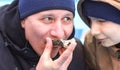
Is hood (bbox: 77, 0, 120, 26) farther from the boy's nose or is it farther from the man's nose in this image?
the man's nose

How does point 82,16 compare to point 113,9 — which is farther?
point 82,16

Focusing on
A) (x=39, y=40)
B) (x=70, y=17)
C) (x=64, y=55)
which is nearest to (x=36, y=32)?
(x=39, y=40)

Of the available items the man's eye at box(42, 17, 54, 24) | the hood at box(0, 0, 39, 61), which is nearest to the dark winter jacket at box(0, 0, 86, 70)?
the hood at box(0, 0, 39, 61)

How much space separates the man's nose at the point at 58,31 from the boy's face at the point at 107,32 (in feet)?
0.44

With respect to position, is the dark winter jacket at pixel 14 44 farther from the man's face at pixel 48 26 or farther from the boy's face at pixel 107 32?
the boy's face at pixel 107 32

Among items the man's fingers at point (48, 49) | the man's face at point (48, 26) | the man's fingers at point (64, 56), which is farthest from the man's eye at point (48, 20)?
the man's fingers at point (64, 56)

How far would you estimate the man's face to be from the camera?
1.28 metres

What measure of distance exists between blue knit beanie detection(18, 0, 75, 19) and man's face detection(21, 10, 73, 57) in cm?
2

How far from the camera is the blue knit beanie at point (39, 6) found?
4.27ft

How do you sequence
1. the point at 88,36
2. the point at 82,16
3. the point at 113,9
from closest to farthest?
the point at 113,9 → the point at 82,16 → the point at 88,36

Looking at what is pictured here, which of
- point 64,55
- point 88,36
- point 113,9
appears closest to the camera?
point 64,55

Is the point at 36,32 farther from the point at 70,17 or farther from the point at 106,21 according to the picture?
the point at 106,21

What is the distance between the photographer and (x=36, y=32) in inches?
51.4

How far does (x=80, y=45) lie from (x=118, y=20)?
0.34 metres
